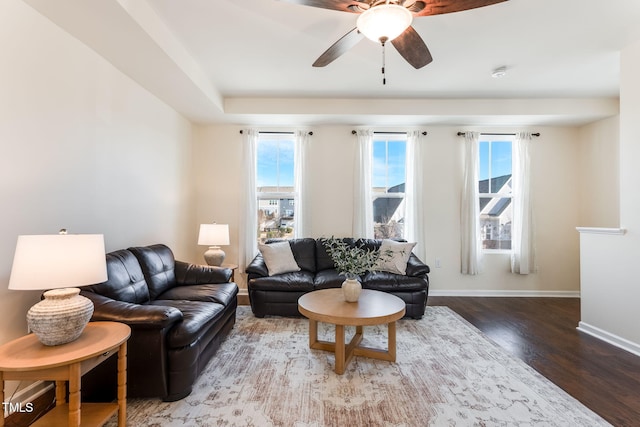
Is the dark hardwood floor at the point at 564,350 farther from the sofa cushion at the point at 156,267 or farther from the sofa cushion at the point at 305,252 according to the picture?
the sofa cushion at the point at 156,267

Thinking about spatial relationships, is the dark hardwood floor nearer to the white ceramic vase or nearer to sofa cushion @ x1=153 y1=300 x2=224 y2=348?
the white ceramic vase

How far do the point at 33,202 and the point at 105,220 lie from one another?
731mm

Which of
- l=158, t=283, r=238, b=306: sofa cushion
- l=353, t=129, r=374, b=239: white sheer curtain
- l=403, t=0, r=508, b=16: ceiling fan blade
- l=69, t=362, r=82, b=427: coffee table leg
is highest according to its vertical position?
l=403, t=0, r=508, b=16: ceiling fan blade

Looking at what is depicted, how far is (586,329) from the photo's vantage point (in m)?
3.22

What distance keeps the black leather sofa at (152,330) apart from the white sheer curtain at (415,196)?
118 inches

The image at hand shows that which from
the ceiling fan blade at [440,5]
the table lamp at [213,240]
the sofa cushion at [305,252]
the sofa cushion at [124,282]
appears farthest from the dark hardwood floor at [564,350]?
the sofa cushion at [124,282]

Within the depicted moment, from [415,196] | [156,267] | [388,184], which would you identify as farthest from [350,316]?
[388,184]

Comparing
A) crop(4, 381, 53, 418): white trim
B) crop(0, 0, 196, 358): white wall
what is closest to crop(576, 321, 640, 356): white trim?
crop(4, 381, 53, 418): white trim

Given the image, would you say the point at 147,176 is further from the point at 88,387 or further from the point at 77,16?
the point at 88,387

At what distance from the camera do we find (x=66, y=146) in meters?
2.32

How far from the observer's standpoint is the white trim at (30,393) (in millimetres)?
1896

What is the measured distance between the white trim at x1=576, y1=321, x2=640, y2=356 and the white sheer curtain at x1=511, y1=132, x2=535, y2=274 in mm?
1382

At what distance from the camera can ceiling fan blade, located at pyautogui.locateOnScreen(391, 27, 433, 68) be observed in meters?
2.09

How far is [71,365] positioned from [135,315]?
48 centimetres
